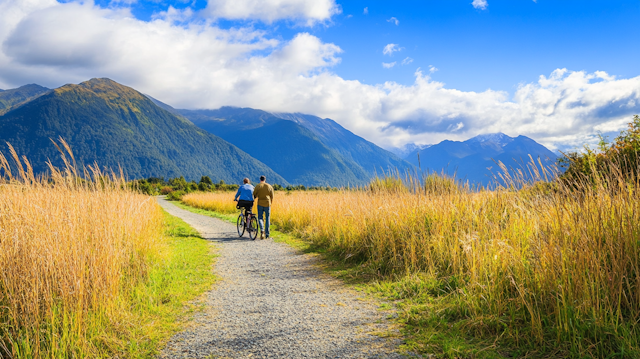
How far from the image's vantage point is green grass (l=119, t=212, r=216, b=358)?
3518 millimetres

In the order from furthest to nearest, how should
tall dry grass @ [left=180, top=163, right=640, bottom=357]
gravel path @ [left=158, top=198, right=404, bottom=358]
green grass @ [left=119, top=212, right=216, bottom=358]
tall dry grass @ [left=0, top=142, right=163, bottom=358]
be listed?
green grass @ [left=119, top=212, right=216, bottom=358] → gravel path @ [left=158, top=198, right=404, bottom=358] → tall dry grass @ [left=0, top=142, right=163, bottom=358] → tall dry grass @ [left=180, top=163, right=640, bottom=357]

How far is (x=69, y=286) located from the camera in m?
3.34

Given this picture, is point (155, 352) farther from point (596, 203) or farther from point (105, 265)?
point (596, 203)

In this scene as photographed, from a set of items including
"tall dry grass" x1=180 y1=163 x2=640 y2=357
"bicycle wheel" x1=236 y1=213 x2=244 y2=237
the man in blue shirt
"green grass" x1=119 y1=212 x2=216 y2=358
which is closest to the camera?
"tall dry grass" x1=180 y1=163 x2=640 y2=357

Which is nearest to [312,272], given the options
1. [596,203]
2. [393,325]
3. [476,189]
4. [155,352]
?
[393,325]

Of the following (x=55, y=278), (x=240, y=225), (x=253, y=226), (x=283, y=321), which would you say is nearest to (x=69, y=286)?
(x=55, y=278)

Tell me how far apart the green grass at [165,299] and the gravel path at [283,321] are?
196mm

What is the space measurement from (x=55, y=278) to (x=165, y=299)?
1.71 m

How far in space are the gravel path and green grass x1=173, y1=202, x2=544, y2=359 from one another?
0.84 feet

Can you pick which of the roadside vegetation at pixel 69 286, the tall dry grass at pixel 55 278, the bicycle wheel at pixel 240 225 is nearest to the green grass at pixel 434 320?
the roadside vegetation at pixel 69 286

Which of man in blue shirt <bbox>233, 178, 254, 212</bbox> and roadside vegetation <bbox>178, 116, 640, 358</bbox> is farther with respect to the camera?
man in blue shirt <bbox>233, 178, 254, 212</bbox>

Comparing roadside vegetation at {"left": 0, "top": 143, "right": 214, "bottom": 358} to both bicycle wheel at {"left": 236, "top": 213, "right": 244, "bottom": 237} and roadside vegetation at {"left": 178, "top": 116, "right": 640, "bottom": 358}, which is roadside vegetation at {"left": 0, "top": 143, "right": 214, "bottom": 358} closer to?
roadside vegetation at {"left": 178, "top": 116, "right": 640, "bottom": 358}

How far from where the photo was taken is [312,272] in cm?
669

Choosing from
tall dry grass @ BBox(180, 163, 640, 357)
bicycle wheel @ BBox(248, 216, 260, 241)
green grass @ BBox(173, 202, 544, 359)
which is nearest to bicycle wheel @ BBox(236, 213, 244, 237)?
bicycle wheel @ BBox(248, 216, 260, 241)
